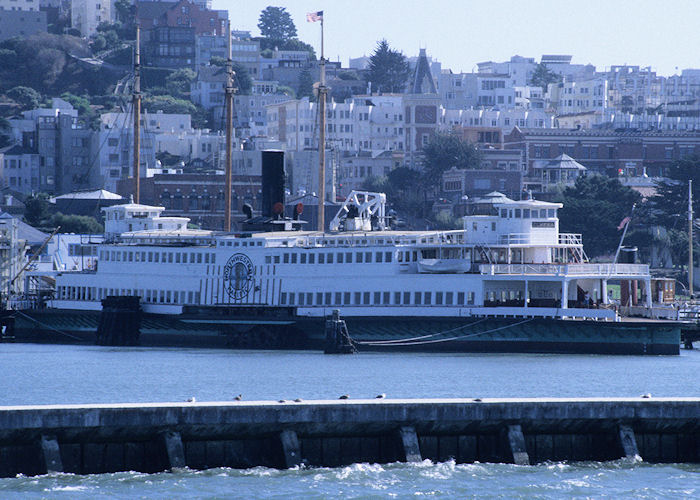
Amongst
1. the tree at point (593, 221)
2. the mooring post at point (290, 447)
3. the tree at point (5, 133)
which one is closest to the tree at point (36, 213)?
the tree at point (5, 133)

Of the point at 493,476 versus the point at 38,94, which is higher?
the point at 38,94

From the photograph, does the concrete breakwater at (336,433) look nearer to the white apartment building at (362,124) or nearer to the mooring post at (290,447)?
the mooring post at (290,447)

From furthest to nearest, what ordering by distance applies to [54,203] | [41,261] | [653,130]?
[653,130] < [54,203] < [41,261]

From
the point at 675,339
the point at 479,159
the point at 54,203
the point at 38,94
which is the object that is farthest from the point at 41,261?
the point at 38,94

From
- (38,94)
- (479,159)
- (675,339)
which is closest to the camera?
(675,339)

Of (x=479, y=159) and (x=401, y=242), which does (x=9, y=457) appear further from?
(x=479, y=159)

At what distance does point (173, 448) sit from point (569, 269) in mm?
38042

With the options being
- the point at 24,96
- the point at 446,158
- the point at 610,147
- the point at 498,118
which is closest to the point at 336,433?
the point at 446,158

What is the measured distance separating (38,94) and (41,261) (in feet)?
301

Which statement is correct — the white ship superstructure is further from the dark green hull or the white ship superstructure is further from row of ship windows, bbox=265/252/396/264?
the dark green hull

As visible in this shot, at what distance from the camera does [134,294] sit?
81.1m

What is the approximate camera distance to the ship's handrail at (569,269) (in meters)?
69.8

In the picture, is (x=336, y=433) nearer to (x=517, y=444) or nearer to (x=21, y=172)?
(x=517, y=444)

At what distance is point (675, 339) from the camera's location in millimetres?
67812
